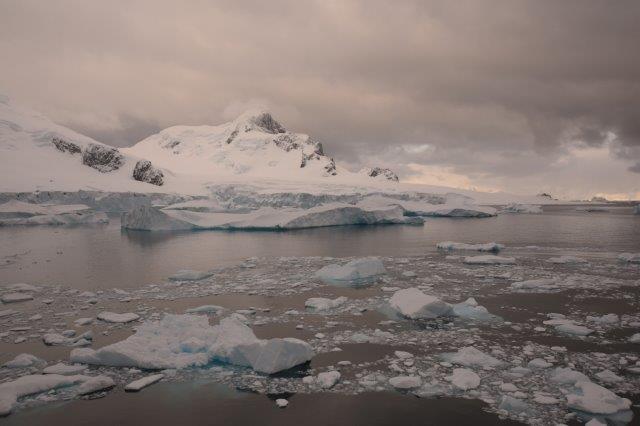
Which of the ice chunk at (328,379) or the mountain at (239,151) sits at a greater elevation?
the mountain at (239,151)

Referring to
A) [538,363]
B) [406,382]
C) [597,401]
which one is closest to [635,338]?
[538,363]

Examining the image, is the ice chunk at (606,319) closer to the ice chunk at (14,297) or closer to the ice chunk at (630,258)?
the ice chunk at (630,258)

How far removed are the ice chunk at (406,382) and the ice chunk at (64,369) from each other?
437 centimetres

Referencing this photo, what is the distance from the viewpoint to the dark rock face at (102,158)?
6562 centimetres

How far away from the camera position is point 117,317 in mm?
8828

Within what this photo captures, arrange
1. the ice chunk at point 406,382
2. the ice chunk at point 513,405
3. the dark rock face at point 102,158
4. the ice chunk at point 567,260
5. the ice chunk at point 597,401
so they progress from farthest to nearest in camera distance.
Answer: the dark rock face at point 102,158, the ice chunk at point 567,260, the ice chunk at point 406,382, the ice chunk at point 513,405, the ice chunk at point 597,401

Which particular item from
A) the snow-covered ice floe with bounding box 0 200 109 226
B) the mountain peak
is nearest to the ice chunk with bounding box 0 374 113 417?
the snow-covered ice floe with bounding box 0 200 109 226

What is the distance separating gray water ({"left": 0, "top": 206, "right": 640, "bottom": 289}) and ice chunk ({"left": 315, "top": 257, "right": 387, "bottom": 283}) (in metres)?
4.72

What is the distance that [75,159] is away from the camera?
213ft

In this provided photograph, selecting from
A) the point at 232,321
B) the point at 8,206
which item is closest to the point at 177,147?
the point at 8,206

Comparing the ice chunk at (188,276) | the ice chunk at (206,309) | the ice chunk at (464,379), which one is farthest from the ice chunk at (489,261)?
the ice chunk at (464,379)

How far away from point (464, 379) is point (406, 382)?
0.78 metres

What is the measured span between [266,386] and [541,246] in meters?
17.8

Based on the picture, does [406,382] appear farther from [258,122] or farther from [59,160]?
[258,122]
